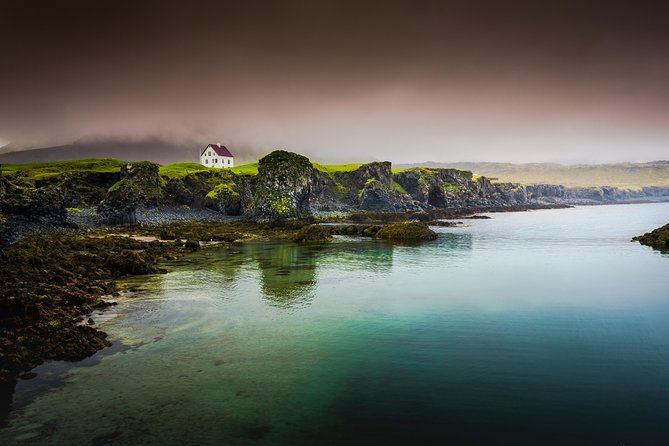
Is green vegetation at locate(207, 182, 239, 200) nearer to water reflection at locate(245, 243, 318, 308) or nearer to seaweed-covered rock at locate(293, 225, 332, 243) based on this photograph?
seaweed-covered rock at locate(293, 225, 332, 243)

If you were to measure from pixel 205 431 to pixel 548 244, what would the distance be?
2276 inches

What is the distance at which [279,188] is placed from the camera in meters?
95.6

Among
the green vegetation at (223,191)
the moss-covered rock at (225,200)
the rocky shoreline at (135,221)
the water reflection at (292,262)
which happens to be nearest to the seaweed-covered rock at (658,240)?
the water reflection at (292,262)

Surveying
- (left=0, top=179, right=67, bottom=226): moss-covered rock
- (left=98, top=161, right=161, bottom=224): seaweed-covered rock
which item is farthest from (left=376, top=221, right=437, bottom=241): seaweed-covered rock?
(left=0, top=179, right=67, bottom=226): moss-covered rock

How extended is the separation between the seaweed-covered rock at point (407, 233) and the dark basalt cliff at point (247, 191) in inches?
1325

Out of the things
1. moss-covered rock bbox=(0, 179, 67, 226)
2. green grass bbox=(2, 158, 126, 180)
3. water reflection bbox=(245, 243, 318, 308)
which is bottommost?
water reflection bbox=(245, 243, 318, 308)

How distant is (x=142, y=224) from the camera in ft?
236

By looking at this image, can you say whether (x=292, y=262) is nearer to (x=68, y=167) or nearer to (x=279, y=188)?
(x=279, y=188)

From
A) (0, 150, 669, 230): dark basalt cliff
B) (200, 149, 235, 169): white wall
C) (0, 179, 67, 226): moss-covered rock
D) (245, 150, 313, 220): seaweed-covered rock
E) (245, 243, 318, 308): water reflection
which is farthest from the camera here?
(200, 149, 235, 169): white wall

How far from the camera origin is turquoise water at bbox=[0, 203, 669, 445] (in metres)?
10.6

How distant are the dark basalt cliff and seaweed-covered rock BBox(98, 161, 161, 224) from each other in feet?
0.56

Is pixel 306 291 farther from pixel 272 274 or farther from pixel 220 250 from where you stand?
pixel 220 250

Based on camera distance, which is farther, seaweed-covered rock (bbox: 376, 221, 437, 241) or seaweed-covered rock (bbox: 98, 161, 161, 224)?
seaweed-covered rock (bbox: 98, 161, 161, 224)

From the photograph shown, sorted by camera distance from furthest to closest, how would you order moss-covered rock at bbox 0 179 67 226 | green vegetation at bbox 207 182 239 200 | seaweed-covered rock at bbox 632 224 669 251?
green vegetation at bbox 207 182 239 200, seaweed-covered rock at bbox 632 224 669 251, moss-covered rock at bbox 0 179 67 226
